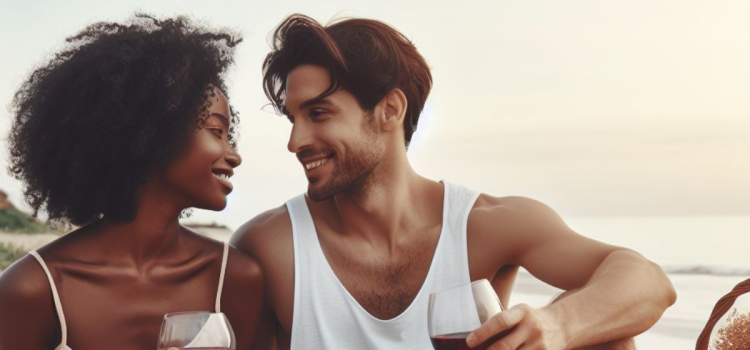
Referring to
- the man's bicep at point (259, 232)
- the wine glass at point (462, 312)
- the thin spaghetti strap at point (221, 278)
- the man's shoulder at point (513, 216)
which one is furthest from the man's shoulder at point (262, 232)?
the wine glass at point (462, 312)

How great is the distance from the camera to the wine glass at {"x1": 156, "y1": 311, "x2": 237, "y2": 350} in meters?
2.06

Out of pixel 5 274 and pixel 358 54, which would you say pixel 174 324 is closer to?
pixel 5 274

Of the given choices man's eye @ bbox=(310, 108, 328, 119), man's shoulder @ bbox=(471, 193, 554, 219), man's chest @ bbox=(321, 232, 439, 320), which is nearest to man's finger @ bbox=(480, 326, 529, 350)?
man's chest @ bbox=(321, 232, 439, 320)

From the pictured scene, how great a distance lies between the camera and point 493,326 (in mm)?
Answer: 1846

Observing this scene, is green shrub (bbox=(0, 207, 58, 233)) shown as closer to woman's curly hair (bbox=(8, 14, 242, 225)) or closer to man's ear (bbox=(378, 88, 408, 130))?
man's ear (bbox=(378, 88, 408, 130))

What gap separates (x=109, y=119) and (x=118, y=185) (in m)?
0.22

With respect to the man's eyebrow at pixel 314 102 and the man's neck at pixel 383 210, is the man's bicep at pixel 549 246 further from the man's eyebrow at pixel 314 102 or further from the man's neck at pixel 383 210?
the man's eyebrow at pixel 314 102

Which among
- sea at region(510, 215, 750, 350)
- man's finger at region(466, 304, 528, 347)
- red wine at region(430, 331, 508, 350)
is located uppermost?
man's finger at region(466, 304, 528, 347)

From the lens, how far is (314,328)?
3367mm

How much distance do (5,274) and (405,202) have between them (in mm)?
1573

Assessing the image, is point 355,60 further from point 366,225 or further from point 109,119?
point 109,119

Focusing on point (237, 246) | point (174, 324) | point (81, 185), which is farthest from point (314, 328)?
point (174, 324)

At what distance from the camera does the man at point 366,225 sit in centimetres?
335

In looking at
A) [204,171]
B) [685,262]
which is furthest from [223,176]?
[685,262]
